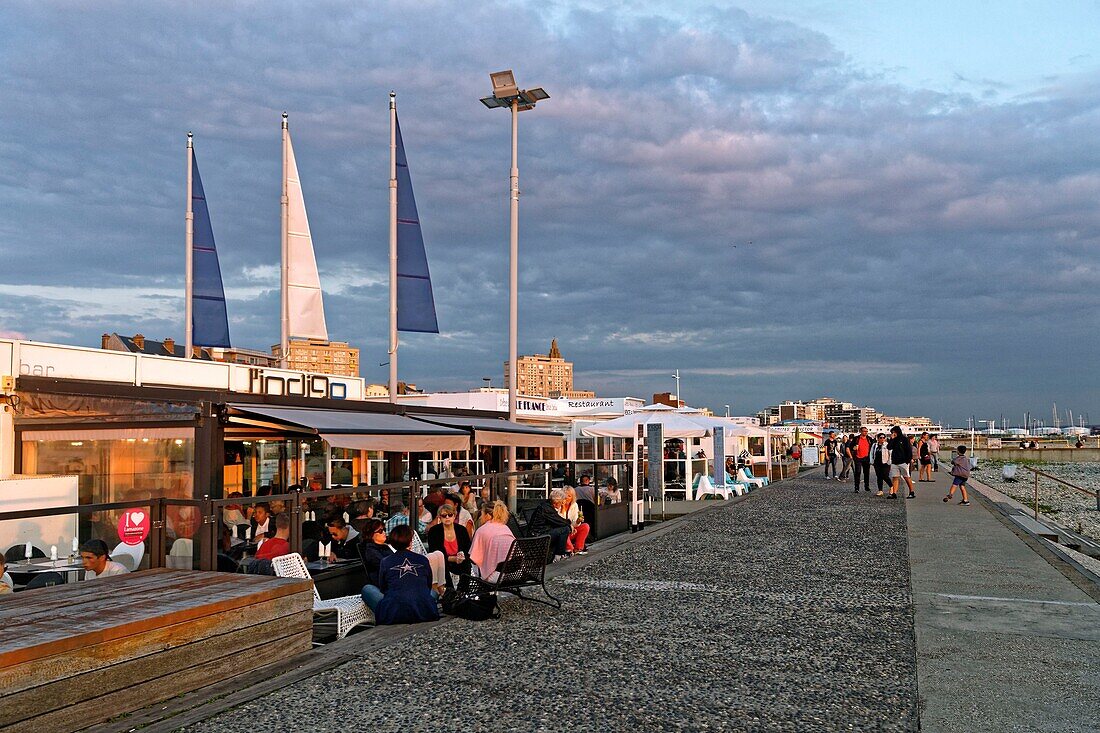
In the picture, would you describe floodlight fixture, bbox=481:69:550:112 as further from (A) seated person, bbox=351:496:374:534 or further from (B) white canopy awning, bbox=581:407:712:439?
A: (A) seated person, bbox=351:496:374:534

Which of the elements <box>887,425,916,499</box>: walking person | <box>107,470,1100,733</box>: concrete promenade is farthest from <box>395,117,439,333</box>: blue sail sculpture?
<box>887,425,916,499</box>: walking person

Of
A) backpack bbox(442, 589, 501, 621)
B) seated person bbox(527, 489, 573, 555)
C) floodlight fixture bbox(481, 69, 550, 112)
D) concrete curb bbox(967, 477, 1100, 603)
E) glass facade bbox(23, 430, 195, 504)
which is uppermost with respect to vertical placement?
floodlight fixture bbox(481, 69, 550, 112)

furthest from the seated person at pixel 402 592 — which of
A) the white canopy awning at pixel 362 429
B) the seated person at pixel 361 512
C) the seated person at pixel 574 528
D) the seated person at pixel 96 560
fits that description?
the seated person at pixel 574 528

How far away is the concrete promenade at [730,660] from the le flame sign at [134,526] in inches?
75.0

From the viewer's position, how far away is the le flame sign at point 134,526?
7281 millimetres

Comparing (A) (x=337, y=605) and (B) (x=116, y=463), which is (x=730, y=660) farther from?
(B) (x=116, y=463)

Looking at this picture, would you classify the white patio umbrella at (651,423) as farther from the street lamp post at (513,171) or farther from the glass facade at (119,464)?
the glass facade at (119,464)

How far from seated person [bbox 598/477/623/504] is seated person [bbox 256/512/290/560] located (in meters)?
7.78

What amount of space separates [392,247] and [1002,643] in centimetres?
1345

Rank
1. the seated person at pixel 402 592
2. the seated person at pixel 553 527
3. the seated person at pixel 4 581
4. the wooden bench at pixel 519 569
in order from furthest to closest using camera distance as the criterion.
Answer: the seated person at pixel 553 527 < the wooden bench at pixel 519 569 < the seated person at pixel 402 592 < the seated person at pixel 4 581

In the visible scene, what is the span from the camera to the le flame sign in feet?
23.9

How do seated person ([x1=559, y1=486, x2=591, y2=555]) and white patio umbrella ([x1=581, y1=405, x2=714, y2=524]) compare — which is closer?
seated person ([x1=559, y1=486, x2=591, y2=555])

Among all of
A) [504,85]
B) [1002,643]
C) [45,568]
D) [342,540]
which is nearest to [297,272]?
[504,85]

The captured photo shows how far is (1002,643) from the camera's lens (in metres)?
6.97
